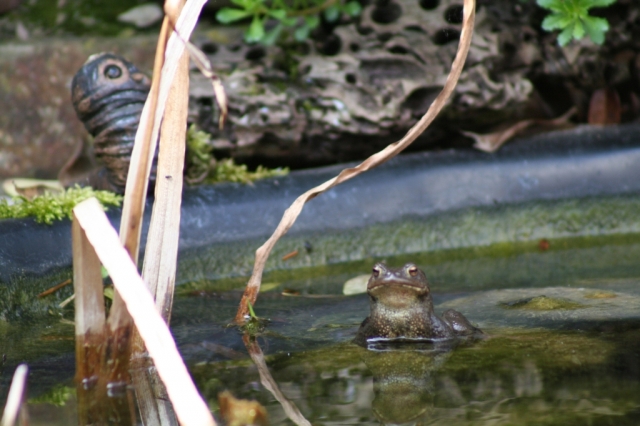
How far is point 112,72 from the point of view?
336 cm

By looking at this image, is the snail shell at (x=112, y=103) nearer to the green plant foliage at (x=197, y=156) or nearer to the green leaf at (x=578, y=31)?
the green plant foliage at (x=197, y=156)

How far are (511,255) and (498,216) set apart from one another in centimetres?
24

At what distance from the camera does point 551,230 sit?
148 inches

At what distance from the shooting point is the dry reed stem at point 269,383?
5.36 feet

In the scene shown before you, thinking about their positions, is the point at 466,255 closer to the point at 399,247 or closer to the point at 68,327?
the point at 399,247

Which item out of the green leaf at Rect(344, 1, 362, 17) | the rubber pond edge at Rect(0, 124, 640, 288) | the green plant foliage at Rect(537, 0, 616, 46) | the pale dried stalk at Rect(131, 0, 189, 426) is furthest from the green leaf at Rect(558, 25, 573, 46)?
the pale dried stalk at Rect(131, 0, 189, 426)

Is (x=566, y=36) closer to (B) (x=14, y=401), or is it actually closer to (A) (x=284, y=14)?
(A) (x=284, y=14)

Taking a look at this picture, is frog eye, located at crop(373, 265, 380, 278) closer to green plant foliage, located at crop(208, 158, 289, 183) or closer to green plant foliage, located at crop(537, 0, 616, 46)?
green plant foliage, located at crop(208, 158, 289, 183)

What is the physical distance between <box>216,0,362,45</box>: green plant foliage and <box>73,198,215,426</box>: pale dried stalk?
236 cm

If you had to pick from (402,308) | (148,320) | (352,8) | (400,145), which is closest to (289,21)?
(352,8)

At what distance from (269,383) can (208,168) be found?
200cm

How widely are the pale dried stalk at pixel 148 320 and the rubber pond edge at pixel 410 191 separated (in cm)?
154

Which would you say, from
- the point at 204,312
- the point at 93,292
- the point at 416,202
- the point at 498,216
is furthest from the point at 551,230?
the point at 93,292

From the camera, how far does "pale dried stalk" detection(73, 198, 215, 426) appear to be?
121cm
